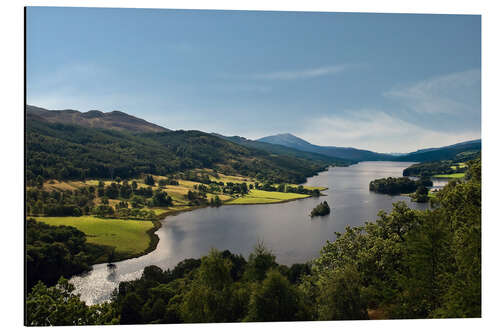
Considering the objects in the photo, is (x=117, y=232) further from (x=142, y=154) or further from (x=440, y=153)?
(x=440, y=153)

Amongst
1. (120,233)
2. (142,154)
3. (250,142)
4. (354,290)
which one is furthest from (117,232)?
(354,290)

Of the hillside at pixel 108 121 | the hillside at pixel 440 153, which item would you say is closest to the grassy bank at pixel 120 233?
the hillside at pixel 108 121

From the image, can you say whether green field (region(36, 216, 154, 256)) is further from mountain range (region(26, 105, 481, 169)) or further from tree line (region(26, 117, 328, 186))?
mountain range (region(26, 105, 481, 169))

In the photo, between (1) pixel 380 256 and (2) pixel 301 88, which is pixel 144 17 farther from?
(1) pixel 380 256

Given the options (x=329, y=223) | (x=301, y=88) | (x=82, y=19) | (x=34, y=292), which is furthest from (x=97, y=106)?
(x=329, y=223)

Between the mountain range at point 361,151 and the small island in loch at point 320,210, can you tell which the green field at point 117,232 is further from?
the small island in loch at point 320,210

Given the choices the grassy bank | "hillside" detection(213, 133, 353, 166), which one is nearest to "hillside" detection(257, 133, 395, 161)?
"hillside" detection(213, 133, 353, 166)
